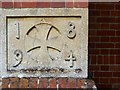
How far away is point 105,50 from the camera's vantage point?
15.3ft

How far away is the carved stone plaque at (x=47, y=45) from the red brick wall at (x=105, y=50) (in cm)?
117

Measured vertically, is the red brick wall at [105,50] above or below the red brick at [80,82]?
above

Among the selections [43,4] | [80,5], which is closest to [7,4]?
[43,4]

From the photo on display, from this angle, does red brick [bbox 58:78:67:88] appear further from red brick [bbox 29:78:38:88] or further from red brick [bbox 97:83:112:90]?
red brick [bbox 97:83:112:90]

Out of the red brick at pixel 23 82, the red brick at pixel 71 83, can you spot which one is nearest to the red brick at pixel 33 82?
the red brick at pixel 23 82

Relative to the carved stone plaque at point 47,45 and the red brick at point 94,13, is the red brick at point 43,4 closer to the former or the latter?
the carved stone plaque at point 47,45

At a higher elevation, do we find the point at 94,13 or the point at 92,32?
the point at 94,13

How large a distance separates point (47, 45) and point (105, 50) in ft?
4.48

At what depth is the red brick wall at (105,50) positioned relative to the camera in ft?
15.3

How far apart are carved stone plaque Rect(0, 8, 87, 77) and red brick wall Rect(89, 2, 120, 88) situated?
3.85 feet

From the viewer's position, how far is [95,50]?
466cm

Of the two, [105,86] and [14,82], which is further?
[105,86]

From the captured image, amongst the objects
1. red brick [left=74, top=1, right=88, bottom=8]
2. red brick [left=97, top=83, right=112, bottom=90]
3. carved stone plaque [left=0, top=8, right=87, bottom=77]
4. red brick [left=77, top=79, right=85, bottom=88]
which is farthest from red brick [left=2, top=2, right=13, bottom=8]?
red brick [left=97, top=83, right=112, bottom=90]

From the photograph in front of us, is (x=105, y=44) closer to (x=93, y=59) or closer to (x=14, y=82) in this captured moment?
(x=93, y=59)
